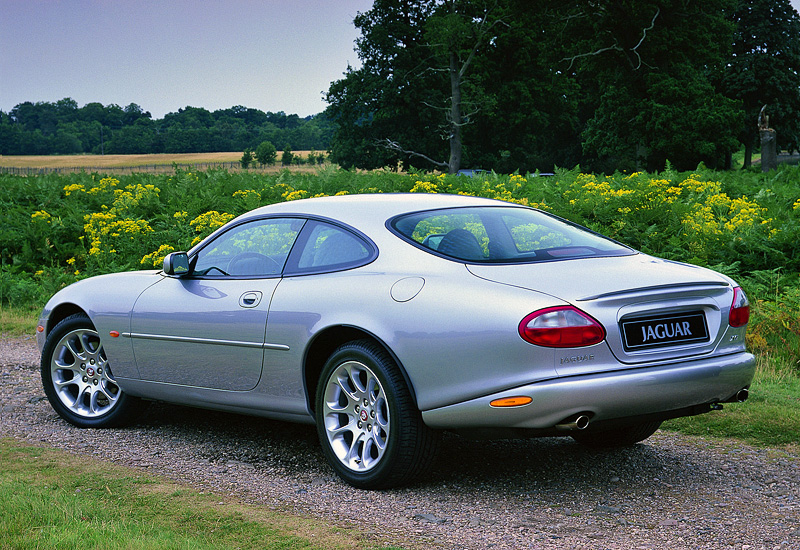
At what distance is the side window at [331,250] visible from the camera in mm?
4996

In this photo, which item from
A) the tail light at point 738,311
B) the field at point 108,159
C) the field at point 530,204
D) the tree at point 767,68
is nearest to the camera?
the tail light at point 738,311

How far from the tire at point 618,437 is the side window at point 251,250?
2.16 m

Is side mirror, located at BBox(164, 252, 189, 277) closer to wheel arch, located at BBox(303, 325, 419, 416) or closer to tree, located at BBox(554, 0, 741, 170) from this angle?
wheel arch, located at BBox(303, 325, 419, 416)

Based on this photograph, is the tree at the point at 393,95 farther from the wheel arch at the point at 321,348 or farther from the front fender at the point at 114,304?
the wheel arch at the point at 321,348

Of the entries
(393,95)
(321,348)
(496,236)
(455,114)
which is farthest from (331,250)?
(393,95)

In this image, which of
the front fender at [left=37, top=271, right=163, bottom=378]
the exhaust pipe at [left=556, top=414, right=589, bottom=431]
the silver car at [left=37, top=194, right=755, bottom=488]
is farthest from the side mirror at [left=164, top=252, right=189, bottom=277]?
A: the exhaust pipe at [left=556, top=414, right=589, bottom=431]

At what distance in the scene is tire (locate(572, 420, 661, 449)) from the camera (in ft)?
18.3

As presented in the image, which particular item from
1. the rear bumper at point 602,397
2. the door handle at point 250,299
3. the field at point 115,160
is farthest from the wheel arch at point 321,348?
the field at point 115,160

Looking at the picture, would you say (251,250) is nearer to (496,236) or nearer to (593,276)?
(496,236)

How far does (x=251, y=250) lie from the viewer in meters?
5.59

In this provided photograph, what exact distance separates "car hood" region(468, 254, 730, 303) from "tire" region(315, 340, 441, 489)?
721 mm

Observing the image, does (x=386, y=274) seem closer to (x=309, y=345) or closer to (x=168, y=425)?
Result: (x=309, y=345)

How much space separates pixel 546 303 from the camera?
4148mm

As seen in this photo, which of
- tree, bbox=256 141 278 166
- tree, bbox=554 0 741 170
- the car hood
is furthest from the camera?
tree, bbox=256 141 278 166
